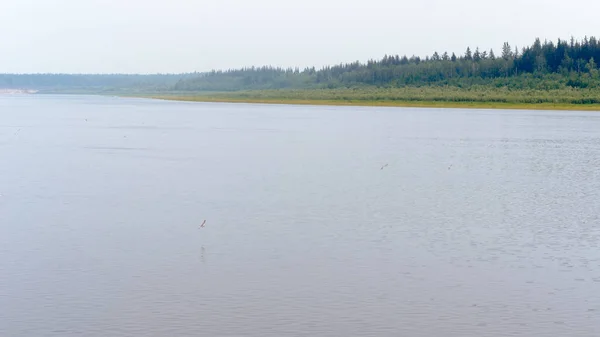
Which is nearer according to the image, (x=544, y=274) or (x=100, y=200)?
(x=544, y=274)

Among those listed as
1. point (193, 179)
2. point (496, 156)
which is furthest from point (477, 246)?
point (496, 156)

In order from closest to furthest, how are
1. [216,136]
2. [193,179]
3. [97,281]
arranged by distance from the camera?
[97,281] → [193,179] → [216,136]

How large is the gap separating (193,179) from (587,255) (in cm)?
2240

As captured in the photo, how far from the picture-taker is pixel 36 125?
305ft

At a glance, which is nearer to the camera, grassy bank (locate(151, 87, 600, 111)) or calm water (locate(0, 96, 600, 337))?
calm water (locate(0, 96, 600, 337))

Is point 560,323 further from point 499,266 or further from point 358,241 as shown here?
point 358,241

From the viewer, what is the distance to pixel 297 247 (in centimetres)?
2483

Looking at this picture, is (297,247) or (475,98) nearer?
(297,247)

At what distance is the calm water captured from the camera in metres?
17.9

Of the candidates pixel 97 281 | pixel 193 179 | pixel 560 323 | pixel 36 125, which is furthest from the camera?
pixel 36 125

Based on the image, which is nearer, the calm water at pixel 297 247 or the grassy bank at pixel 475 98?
the calm water at pixel 297 247

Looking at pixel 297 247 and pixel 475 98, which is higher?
pixel 475 98

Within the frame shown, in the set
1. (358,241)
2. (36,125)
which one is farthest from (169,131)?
(358,241)

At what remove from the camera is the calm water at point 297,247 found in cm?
1786
